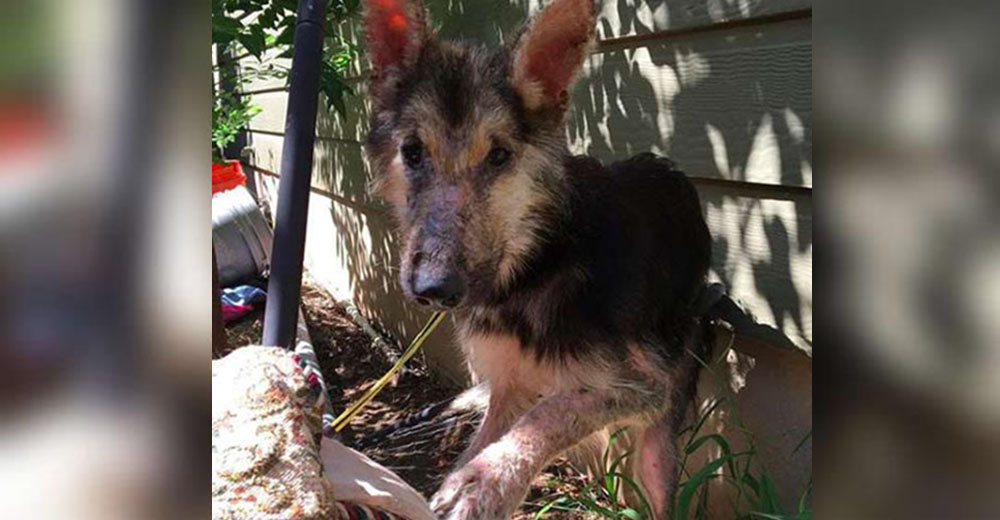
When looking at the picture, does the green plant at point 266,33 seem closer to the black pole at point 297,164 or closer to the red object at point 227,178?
the black pole at point 297,164

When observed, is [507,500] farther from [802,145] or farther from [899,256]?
[899,256]

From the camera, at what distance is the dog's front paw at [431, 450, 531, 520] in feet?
7.21

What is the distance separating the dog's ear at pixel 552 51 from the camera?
279 cm

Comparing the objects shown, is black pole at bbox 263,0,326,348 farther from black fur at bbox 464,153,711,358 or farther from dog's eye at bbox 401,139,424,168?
black fur at bbox 464,153,711,358

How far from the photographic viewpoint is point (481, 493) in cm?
224

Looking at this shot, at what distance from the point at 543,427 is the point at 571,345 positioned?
38 centimetres

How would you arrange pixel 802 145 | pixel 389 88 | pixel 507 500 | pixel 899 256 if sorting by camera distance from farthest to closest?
pixel 389 88, pixel 802 145, pixel 507 500, pixel 899 256

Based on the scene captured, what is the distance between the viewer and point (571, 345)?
2877 millimetres

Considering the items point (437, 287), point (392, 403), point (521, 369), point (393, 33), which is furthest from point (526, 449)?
point (392, 403)

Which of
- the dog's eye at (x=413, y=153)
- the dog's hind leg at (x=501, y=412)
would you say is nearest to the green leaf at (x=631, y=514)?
the dog's hind leg at (x=501, y=412)

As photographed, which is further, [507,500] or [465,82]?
[465,82]

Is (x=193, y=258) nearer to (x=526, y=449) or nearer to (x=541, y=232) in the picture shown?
(x=526, y=449)

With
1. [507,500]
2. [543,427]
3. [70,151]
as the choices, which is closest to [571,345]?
[543,427]

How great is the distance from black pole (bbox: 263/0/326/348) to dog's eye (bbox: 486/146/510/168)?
0.72 metres
